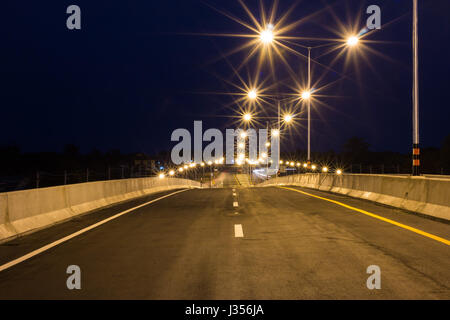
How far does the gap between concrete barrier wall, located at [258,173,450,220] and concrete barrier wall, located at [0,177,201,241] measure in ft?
33.8

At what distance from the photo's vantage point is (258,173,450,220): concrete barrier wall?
11500 millimetres

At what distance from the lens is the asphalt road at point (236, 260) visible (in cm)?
524

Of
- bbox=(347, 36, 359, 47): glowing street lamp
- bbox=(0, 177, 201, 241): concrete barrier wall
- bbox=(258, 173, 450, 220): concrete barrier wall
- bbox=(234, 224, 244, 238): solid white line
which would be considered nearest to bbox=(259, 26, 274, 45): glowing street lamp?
bbox=(347, 36, 359, 47): glowing street lamp

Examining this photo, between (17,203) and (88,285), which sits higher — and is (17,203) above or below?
above

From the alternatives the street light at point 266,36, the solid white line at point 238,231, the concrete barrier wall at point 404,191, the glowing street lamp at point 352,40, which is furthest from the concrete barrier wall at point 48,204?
the glowing street lamp at point 352,40

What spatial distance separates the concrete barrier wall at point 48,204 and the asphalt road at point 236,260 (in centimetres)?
47

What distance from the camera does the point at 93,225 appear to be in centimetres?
1089

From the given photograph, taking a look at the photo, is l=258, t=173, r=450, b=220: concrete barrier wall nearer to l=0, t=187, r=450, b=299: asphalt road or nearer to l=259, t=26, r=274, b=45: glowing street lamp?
l=0, t=187, r=450, b=299: asphalt road

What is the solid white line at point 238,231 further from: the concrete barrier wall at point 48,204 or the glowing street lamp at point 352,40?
the glowing street lamp at point 352,40

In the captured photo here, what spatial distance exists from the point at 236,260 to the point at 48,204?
6.65 metres

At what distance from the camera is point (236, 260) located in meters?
6.86

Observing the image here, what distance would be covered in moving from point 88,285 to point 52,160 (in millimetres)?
127367
